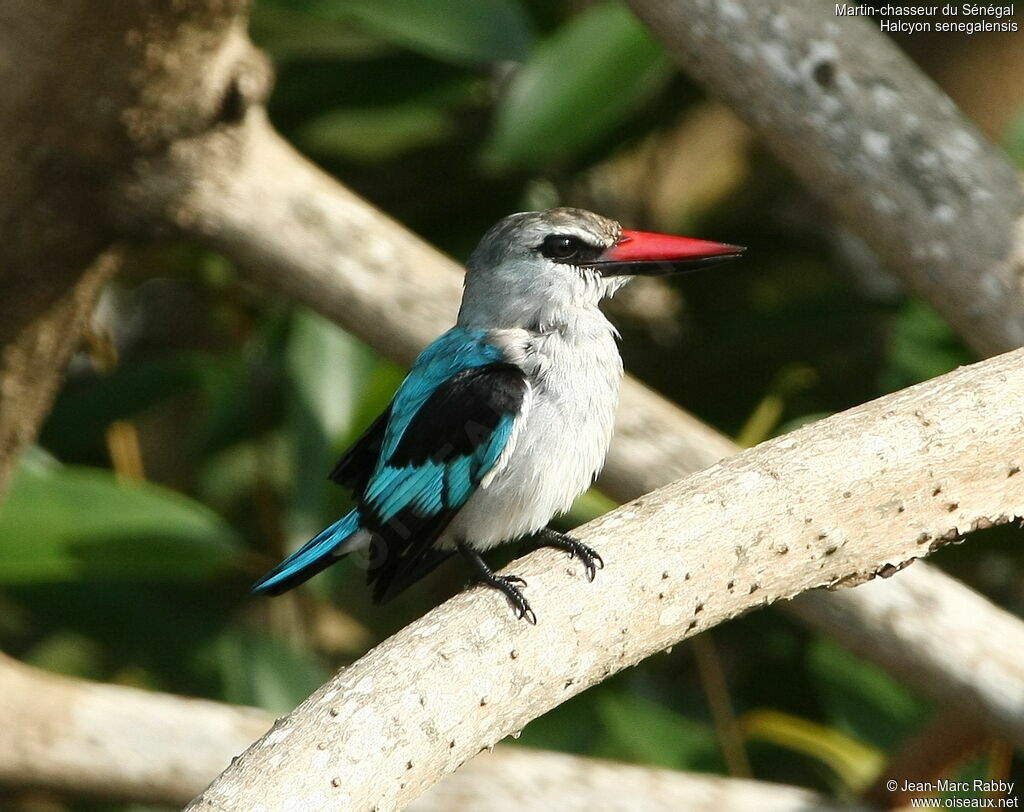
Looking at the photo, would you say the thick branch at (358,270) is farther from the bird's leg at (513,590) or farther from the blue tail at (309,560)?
the bird's leg at (513,590)

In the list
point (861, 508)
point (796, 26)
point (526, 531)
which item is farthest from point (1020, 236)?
point (526, 531)

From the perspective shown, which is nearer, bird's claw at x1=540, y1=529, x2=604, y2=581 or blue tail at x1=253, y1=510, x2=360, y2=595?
bird's claw at x1=540, y1=529, x2=604, y2=581

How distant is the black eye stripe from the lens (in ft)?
9.07

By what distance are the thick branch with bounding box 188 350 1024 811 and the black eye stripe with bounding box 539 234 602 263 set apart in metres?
0.82

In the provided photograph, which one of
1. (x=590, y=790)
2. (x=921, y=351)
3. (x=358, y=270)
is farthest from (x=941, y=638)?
(x=358, y=270)

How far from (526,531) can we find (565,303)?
1.53ft

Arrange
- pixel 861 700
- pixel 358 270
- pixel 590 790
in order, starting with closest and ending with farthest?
pixel 590 790, pixel 358 270, pixel 861 700

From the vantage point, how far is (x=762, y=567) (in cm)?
200

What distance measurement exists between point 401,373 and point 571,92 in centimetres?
81

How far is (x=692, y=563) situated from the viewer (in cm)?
196

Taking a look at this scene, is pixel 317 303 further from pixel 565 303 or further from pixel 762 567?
pixel 762 567

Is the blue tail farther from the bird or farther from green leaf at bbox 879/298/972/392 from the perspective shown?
green leaf at bbox 879/298/972/392

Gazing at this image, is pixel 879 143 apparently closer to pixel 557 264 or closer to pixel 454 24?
pixel 557 264

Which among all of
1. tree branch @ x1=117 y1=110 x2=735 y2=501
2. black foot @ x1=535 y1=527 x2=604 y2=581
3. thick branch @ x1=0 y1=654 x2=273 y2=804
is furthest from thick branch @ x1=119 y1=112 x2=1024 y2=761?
thick branch @ x1=0 y1=654 x2=273 y2=804
